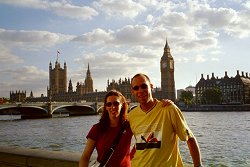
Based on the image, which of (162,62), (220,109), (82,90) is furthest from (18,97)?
(220,109)

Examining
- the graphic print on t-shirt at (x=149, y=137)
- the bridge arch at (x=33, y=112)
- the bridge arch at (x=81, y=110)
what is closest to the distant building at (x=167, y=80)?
the bridge arch at (x=81, y=110)

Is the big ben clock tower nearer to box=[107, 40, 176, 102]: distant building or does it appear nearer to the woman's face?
box=[107, 40, 176, 102]: distant building

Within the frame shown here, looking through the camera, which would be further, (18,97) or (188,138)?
(18,97)

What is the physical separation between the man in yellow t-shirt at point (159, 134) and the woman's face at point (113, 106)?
0.26 meters

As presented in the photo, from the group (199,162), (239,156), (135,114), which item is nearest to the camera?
(199,162)

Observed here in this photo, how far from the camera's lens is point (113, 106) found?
2551 millimetres

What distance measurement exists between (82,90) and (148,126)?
117 m

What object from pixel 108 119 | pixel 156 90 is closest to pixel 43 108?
pixel 108 119

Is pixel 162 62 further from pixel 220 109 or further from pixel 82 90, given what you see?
pixel 220 109

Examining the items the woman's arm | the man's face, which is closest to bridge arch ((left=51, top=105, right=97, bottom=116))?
the woman's arm

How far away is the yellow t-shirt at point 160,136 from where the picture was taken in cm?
214

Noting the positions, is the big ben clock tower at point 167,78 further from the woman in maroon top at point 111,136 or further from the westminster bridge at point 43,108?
the woman in maroon top at point 111,136

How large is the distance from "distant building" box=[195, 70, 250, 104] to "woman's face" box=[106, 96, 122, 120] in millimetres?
89655

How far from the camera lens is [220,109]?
→ 7081cm
